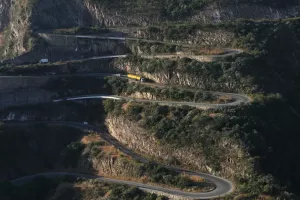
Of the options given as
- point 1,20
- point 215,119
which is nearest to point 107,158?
point 215,119

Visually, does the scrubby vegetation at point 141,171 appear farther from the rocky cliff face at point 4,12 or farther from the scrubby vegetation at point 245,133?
the rocky cliff face at point 4,12

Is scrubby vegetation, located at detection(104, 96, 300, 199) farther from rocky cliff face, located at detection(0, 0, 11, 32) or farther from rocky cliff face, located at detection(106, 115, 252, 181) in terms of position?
rocky cliff face, located at detection(0, 0, 11, 32)

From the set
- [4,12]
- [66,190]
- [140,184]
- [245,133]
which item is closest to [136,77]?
[66,190]

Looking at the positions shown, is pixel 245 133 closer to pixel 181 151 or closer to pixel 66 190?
pixel 181 151

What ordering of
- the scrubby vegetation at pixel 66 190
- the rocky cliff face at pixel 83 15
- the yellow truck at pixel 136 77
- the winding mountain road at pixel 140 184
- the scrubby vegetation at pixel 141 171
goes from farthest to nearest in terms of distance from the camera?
the rocky cliff face at pixel 83 15 → the yellow truck at pixel 136 77 → the scrubby vegetation at pixel 66 190 → the scrubby vegetation at pixel 141 171 → the winding mountain road at pixel 140 184

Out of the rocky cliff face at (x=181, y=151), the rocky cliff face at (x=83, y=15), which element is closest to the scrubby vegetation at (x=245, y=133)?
the rocky cliff face at (x=181, y=151)

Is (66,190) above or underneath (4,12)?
underneath

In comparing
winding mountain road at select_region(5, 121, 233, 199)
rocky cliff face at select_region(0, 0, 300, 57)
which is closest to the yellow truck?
winding mountain road at select_region(5, 121, 233, 199)

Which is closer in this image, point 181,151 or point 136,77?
point 181,151

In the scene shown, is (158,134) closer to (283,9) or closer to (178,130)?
(178,130)
